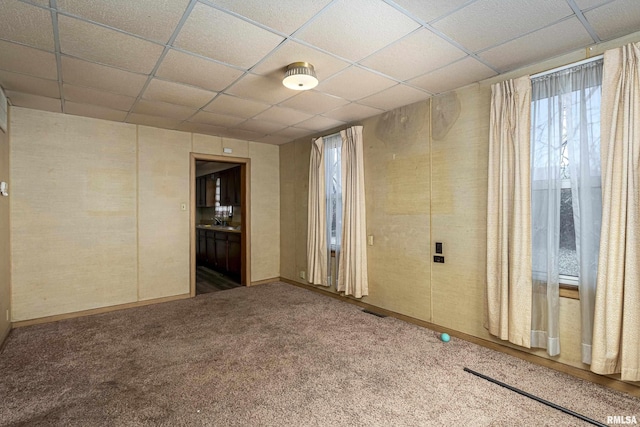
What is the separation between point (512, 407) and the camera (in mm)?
1993

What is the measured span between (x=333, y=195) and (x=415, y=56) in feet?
7.84

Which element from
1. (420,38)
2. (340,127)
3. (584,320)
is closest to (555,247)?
(584,320)

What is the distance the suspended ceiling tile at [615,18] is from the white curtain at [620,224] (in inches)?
4.6

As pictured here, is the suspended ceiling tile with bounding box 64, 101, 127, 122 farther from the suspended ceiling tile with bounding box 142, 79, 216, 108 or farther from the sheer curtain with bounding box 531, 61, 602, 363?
the sheer curtain with bounding box 531, 61, 602, 363

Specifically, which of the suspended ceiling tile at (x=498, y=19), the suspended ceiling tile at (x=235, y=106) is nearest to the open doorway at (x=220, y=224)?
the suspended ceiling tile at (x=235, y=106)

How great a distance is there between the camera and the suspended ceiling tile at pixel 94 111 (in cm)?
350

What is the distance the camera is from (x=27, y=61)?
243cm

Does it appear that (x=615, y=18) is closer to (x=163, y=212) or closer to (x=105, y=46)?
(x=105, y=46)

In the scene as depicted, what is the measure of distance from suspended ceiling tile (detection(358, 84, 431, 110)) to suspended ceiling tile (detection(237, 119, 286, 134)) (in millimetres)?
1453

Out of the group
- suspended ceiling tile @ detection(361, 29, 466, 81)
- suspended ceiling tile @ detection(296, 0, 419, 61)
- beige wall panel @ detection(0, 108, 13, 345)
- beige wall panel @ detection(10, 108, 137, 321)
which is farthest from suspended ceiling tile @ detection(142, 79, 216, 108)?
suspended ceiling tile @ detection(361, 29, 466, 81)

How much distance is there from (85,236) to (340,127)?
12.3ft

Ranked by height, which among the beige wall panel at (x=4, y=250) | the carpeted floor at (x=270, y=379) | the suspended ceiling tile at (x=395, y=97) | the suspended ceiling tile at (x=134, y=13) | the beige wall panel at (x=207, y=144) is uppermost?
the suspended ceiling tile at (x=395, y=97)

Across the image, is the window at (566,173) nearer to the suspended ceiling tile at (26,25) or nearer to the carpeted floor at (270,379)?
the carpeted floor at (270,379)

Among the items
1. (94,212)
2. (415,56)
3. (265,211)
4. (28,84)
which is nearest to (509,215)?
(415,56)
